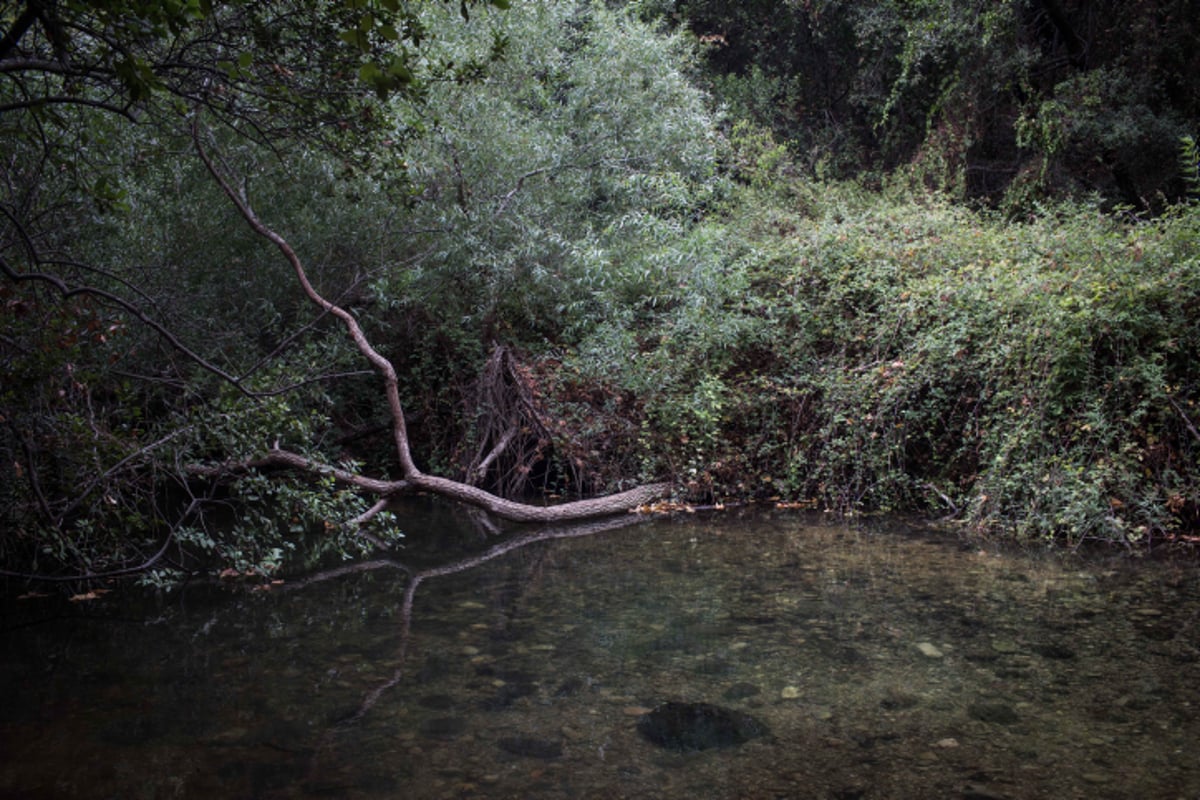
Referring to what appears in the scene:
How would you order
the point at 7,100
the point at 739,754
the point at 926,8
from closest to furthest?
the point at 739,754
the point at 7,100
the point at 926,8

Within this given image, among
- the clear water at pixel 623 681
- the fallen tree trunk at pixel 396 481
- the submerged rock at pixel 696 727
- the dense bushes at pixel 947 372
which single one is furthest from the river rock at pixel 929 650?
the fallen tree trunk at pixel 396 481

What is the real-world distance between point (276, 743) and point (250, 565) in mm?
2397

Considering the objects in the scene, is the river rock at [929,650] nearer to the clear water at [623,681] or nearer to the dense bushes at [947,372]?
the clear water at [623,681]

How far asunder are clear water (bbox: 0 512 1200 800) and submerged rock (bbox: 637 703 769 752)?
0.21 ft

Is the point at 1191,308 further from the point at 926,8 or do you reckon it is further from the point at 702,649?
the point at 926,8

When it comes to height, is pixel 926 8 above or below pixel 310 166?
above

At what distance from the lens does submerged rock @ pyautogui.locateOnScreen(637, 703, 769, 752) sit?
3469 mm

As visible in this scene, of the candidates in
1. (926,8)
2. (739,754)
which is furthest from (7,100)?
(926,8)

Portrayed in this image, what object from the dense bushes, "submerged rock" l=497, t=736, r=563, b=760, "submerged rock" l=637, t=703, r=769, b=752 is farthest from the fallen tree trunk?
"submerged rock" l=637, t=703, r=769, b=752

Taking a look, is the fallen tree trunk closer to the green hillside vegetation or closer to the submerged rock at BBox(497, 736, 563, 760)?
the green hillside vegetation

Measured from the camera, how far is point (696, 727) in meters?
3.61

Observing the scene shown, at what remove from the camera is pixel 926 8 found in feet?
45.9

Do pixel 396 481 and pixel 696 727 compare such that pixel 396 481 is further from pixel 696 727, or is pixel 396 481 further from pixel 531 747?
pixel 696 727

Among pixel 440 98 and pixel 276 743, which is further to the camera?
pixel 440 98
